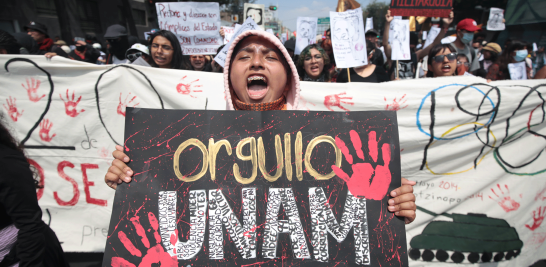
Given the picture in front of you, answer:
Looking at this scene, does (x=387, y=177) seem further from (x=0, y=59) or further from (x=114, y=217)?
(x=0, y=59)

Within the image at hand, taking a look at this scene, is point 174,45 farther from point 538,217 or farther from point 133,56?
point 538,217

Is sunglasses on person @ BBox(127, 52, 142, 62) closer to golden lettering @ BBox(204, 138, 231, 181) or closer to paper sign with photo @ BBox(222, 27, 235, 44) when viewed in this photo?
paper sign with photo @ BBox(222, 27, 235, 44)

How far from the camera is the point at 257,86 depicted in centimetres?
134

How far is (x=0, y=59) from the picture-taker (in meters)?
2.26

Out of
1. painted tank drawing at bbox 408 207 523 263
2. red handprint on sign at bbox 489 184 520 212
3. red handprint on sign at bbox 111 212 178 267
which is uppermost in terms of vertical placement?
red handprint on sign at bbox 111 212 178 267

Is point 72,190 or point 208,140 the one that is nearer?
point 208,140

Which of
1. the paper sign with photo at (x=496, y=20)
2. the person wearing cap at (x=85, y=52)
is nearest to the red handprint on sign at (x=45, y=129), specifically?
the person wearing cap at (x=85, y=52)

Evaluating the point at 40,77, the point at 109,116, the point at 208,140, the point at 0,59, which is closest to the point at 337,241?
the point at 208,140

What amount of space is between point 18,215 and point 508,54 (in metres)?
7.10

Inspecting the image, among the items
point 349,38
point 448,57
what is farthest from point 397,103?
point 349,38

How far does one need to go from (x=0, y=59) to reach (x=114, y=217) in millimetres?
2319

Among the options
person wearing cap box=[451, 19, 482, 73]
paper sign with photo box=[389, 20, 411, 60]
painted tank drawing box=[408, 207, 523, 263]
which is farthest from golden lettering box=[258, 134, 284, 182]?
person wearing cap box=[451, 19, 482, 73]

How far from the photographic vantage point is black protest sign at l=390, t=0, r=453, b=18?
344 cm

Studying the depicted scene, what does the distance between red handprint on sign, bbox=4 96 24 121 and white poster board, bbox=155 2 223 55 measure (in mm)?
1764
